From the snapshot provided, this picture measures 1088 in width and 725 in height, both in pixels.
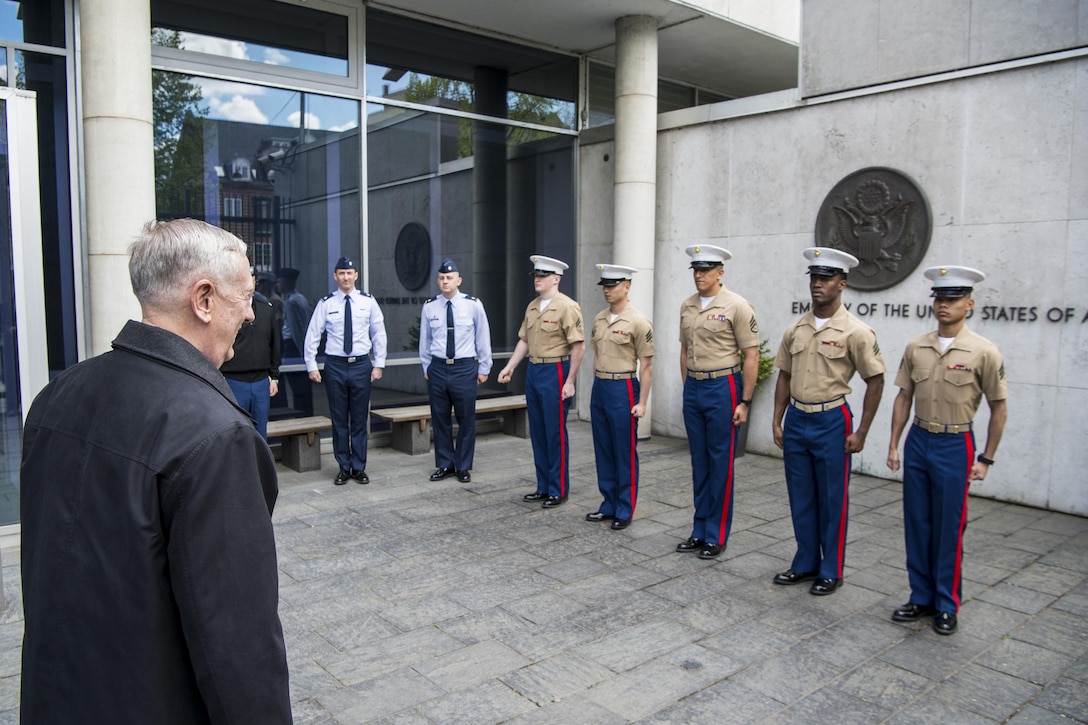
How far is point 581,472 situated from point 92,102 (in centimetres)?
503

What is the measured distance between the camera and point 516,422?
30.9 ft

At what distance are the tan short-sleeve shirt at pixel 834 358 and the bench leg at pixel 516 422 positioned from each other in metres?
4.89

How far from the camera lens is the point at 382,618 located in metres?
4.29

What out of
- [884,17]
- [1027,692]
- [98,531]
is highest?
[884,17]

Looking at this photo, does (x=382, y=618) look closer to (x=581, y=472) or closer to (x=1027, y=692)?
(x=1027, y=692)

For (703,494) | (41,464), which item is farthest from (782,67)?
(41,464)

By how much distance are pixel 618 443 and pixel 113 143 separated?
4.33m

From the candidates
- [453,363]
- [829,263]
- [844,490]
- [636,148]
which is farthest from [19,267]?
[636,148]

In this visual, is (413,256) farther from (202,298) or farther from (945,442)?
(202,298)

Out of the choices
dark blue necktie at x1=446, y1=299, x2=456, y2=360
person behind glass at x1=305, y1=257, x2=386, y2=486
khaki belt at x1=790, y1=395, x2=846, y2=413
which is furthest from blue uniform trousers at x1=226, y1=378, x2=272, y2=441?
khaki belt at x1=790, y1=395, x2=846, y2=413

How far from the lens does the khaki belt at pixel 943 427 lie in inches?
163

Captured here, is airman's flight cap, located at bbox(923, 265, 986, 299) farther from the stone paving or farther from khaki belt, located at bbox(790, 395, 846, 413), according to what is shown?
the stone paving

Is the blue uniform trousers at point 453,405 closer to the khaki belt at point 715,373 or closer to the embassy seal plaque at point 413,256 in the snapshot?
the embassy seal plaque at point 413,256

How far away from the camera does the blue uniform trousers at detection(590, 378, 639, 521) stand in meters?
5.93
